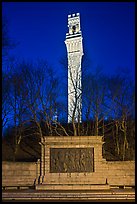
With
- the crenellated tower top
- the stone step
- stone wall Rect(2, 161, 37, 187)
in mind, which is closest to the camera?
the stone step

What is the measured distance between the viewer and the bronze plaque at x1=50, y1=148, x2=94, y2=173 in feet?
55.1

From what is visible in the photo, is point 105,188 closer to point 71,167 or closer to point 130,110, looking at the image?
Answer: point 71,167

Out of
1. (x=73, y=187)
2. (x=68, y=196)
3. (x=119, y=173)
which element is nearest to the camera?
(x=68, y=196)

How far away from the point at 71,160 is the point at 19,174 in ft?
12.4

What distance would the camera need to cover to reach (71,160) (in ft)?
55.4

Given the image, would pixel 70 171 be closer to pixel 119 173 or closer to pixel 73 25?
pixel 119 173

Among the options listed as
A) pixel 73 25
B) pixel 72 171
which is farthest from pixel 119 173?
pixel 73 25

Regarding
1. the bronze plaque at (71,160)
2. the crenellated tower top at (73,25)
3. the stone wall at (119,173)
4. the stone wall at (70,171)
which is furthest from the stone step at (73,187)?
the crenellated tower top at (73,25)

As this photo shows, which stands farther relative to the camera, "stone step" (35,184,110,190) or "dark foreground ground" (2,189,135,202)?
"stone step" (35,184,110,190)

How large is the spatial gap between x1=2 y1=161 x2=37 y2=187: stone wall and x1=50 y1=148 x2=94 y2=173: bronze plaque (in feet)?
5.72

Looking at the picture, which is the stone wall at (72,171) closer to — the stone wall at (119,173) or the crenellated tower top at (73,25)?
the stone wall at (119,173)

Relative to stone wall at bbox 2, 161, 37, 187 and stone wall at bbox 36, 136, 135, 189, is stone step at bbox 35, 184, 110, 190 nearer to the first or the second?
stone wall at bbox 36, 136, 135, 189

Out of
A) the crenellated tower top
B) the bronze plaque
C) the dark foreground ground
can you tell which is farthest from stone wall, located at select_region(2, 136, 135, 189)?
the crenellated tower top

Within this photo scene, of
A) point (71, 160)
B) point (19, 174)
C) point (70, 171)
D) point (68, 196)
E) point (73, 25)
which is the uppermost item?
point (73, 25)
